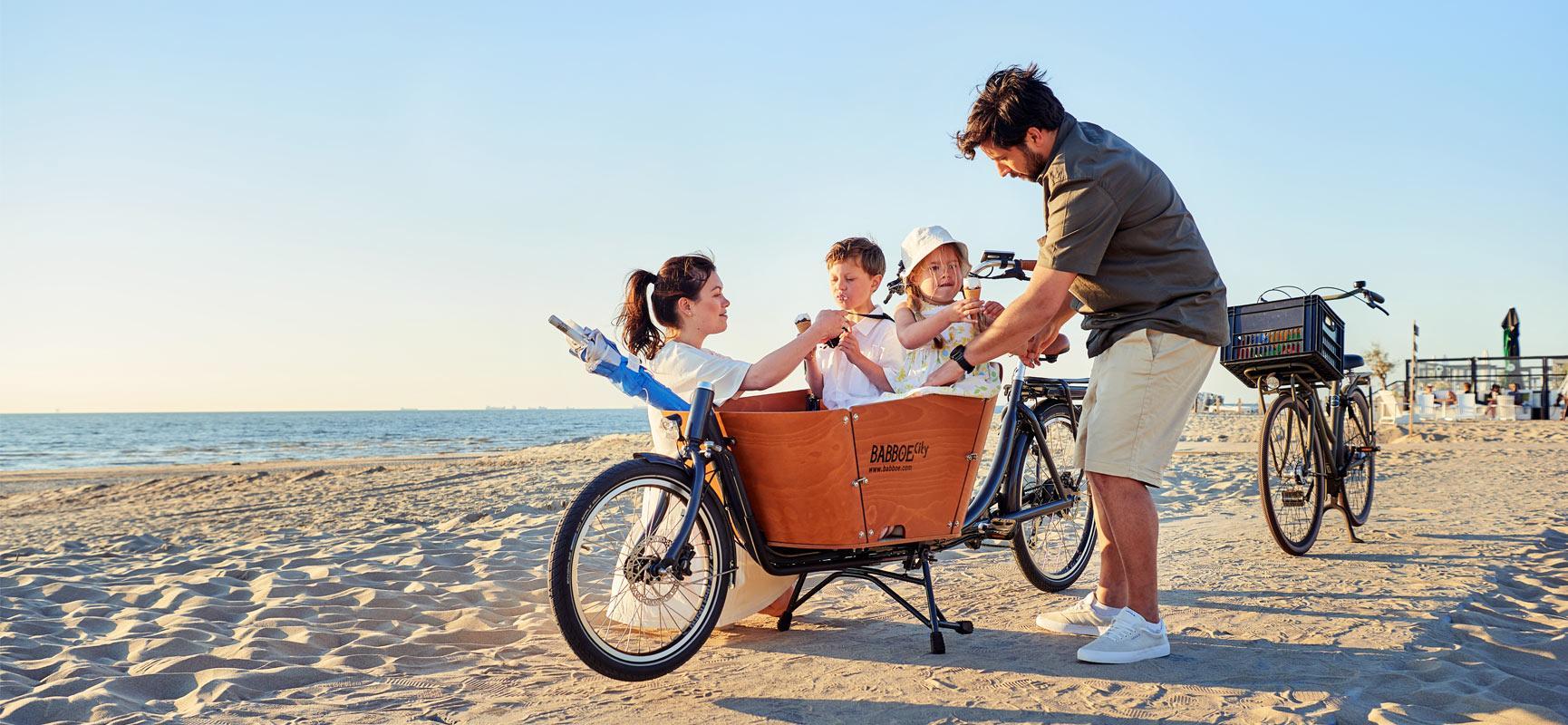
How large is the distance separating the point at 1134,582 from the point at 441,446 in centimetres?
2818

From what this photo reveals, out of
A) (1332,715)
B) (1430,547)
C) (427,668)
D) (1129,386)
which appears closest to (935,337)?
(1129,386)

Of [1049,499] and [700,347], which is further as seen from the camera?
[1049,499]

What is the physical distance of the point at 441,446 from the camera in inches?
1144

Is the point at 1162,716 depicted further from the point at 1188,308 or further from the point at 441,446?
the point at 441,446

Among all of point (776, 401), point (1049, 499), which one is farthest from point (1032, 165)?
point (1049, 499)

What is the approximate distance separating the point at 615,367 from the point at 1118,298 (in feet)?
5.41

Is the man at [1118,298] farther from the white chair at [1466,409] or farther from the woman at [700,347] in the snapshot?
the white chair at [1466,409]

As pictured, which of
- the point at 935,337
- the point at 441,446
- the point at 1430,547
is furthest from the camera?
the point at 441,446

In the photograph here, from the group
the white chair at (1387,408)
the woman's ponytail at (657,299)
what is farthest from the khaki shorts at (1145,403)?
the white chair at (1387,408)

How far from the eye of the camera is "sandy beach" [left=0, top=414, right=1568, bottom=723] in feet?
8.74

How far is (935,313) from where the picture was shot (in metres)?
3.45

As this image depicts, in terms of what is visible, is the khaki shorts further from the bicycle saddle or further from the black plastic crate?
the black plastic crate

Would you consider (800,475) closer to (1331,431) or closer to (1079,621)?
(1079,621)

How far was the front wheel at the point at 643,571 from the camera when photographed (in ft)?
8.67
